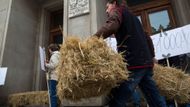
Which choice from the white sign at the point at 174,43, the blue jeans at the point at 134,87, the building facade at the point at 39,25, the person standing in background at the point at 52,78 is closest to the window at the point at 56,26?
the building facade at the point at 39,25

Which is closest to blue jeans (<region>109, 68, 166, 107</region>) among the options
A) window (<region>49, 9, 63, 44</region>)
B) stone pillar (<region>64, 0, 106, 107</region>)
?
stone pillar (<region>64, 0, 106, 107</region>)

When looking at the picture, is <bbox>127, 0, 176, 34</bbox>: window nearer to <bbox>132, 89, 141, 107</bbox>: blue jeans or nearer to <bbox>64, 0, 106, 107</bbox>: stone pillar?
<bbox>64, 0, 106, 107</bbox>: stone pillar

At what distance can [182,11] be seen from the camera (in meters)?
5.47

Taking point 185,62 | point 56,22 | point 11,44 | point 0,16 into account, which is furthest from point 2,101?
point 185,62

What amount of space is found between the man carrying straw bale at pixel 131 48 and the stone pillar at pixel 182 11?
11.4 feet

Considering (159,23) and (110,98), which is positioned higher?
(159,23)

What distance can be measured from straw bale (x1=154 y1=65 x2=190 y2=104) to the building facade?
203 centimetres

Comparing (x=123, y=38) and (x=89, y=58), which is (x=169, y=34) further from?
(x=89, y=58)

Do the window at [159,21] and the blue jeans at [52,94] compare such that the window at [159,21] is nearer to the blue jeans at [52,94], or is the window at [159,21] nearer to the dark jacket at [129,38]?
the blue jeans at [52,94]

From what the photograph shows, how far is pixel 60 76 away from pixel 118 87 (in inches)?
21.6

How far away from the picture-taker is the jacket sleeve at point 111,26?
204cm

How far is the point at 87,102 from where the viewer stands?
2016mm

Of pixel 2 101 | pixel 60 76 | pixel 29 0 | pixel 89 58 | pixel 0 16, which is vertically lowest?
pixel 2 101

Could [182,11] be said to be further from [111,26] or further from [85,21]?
[111,26]
